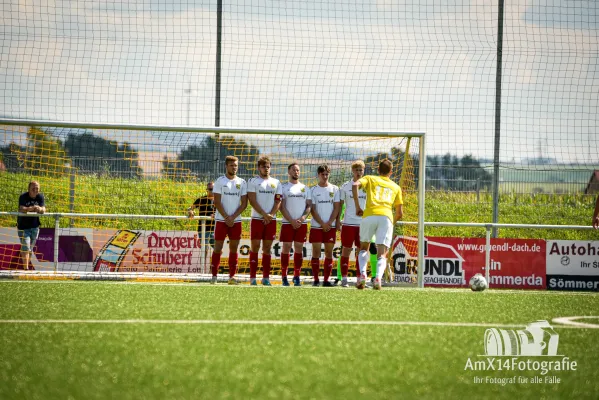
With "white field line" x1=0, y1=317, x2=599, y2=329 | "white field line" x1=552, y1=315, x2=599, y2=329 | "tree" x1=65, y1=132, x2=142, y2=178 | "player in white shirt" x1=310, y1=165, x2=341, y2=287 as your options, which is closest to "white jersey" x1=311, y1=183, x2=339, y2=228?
"player in white shirt" x1=310, y1=165, x2=341, y2=287

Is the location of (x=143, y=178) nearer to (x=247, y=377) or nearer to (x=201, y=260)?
(x=201, y=260)

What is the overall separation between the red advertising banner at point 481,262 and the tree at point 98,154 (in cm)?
497

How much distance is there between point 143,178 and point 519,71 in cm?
699

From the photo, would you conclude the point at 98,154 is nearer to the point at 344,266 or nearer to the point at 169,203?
the point at 169,203

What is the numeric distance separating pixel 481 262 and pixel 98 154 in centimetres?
694

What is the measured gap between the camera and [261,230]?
1141 cm

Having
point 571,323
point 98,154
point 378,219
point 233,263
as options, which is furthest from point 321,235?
point 571,323

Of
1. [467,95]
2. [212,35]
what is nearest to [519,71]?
[467,95]

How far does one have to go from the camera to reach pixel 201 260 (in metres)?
13.0

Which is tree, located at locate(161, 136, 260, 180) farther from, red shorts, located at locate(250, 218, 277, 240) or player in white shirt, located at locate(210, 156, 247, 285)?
red shorts, located at locate(250, 218, 277, 240)

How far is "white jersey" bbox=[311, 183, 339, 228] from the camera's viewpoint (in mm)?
11773

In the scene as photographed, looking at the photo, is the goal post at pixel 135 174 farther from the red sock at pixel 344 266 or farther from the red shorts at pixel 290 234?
the red shorts at pixel 290 234

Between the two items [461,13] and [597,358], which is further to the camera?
[461,13]

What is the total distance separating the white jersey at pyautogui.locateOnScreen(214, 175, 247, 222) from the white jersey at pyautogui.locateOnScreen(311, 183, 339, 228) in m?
1.16
